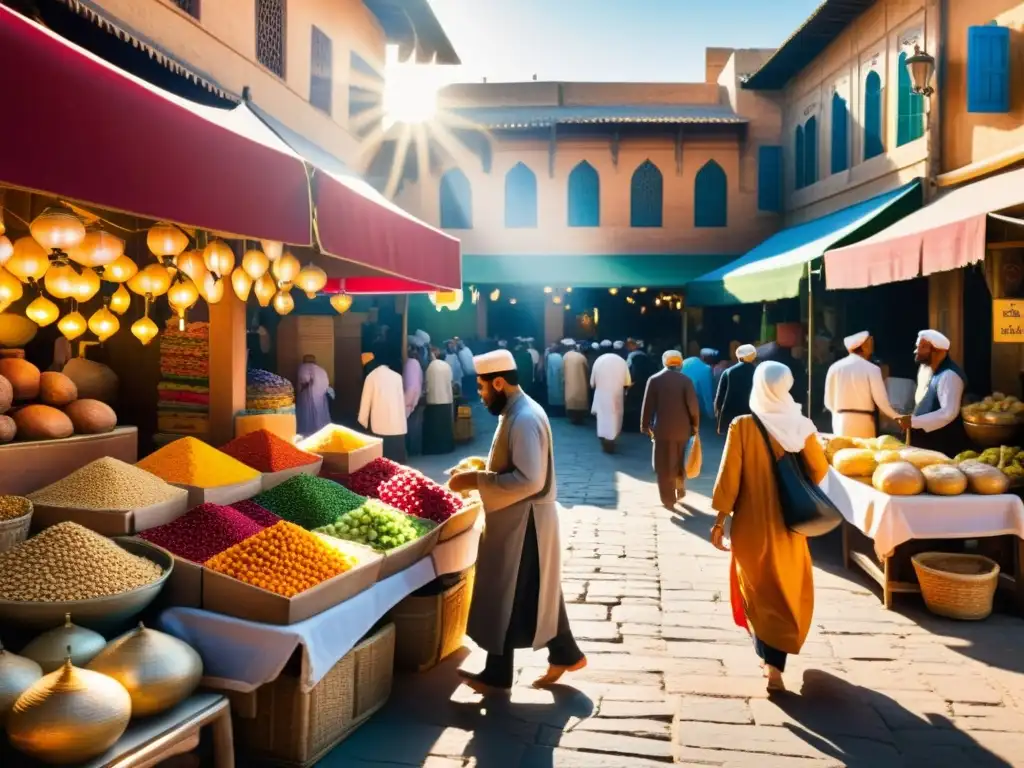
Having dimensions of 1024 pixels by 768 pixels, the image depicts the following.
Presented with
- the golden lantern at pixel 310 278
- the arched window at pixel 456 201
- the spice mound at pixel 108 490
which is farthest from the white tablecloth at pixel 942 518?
the arched window at pixel 456 201

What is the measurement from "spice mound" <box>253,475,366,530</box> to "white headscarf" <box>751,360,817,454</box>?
2.53 meters

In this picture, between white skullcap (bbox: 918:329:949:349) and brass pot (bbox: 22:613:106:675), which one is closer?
brass pot (bbox: 22:613:106:675)

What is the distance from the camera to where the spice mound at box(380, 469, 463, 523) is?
5332 millimetres

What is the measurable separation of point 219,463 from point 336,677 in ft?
5.56

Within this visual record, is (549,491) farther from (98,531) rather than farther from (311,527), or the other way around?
(98,531)

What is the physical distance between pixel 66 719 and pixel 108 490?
1.73 metres

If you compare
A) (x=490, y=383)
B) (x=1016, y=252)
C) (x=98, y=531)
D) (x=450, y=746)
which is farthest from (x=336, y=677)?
(x=1016, y=252)

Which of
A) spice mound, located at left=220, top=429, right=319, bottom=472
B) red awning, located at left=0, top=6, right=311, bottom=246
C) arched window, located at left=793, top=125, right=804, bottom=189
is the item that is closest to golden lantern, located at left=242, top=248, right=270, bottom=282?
spice mound, located at left=220, top=429, right=319, bottom=472

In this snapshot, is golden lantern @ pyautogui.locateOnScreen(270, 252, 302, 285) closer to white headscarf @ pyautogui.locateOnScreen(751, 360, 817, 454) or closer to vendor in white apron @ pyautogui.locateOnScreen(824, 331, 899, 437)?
white headscarf @ pyautogui.locateOnScreen(751, 360, 817, 454)

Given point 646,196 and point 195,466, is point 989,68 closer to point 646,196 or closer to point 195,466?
point 195,466

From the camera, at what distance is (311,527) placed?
479cm

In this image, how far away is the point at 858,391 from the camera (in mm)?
8227

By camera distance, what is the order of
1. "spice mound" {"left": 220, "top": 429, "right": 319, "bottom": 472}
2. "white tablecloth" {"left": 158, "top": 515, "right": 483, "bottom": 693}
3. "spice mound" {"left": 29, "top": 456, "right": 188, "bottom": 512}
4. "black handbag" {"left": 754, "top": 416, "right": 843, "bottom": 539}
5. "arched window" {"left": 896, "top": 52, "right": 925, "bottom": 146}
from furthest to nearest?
"arched window" {"left": 896, "top": 52, "right": 925, "bottom": 146} → "spice mound" {"left": 220, "top": 429, "right": 319, "bottom": 472} → "black handbag" {"left": 754, "top": 416, "right": 843, "bottom": 539} → "spice mound" {"left": 29, "top": 456, "right": 188, "bottom": 512} → "white tablecloth" {"left": 158, "top": 515, "right": 483, "bottom": 693}

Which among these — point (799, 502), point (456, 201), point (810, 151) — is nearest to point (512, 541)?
point (799, 502)
